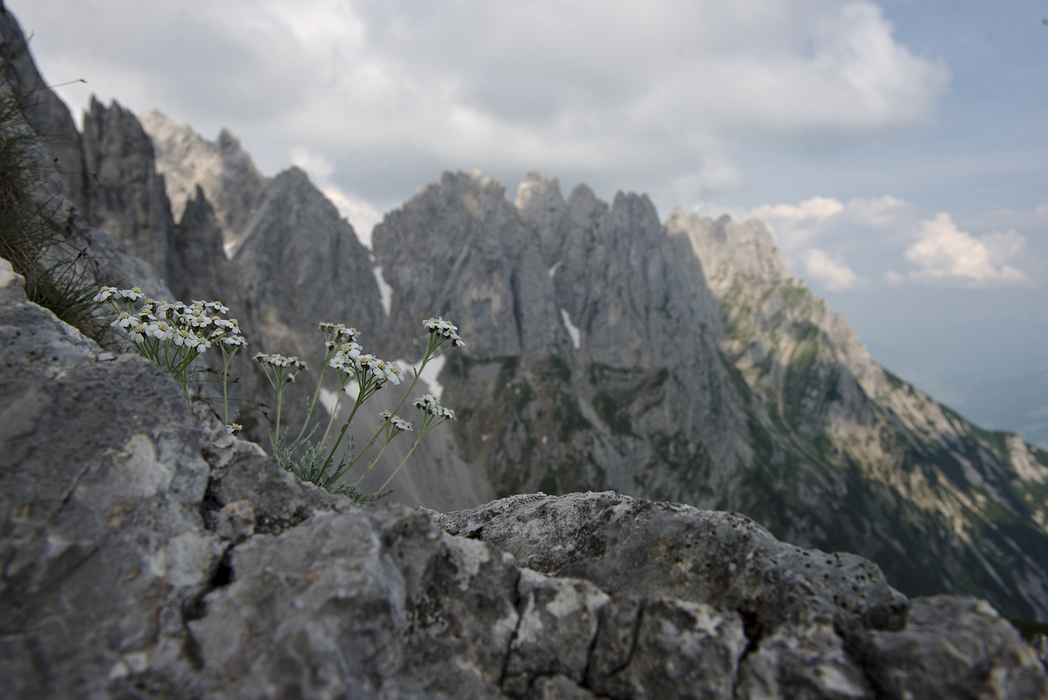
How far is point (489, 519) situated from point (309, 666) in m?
3.98

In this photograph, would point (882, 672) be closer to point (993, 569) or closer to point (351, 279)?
point (351, 279)

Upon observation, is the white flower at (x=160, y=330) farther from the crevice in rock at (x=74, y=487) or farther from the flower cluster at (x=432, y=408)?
the flower cluster at (x=432, y=408)

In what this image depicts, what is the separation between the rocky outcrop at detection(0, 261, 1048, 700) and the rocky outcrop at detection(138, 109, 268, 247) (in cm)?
16205

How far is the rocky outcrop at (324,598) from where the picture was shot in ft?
10.3

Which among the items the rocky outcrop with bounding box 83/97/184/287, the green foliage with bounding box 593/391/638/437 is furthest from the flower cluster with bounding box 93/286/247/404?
the green foliage with bounding box 593/391/638/437

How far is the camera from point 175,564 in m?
3.64

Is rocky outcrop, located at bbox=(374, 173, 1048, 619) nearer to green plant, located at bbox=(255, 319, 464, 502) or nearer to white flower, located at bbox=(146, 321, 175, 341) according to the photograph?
green plant, located at bbox=(255, 319, 464, 502)

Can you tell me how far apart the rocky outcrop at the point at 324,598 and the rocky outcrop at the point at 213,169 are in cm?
16205

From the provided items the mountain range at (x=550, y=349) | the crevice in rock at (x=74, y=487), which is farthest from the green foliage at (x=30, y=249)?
the mountain range at (x=550, y=349)

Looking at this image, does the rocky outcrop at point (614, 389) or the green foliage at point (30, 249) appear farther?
the rocky outcrop at point (614, 389)

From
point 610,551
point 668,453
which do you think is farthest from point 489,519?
point 668,453

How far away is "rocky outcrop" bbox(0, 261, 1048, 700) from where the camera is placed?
314 cm

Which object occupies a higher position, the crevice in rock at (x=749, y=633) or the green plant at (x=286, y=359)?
the green plant at (x=286, y=359)

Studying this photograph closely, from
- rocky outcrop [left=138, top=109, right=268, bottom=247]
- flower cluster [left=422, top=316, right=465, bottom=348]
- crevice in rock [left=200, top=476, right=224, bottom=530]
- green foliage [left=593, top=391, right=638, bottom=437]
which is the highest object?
rocky outcrop [left=138, top=109, right=268, bottom=247]
